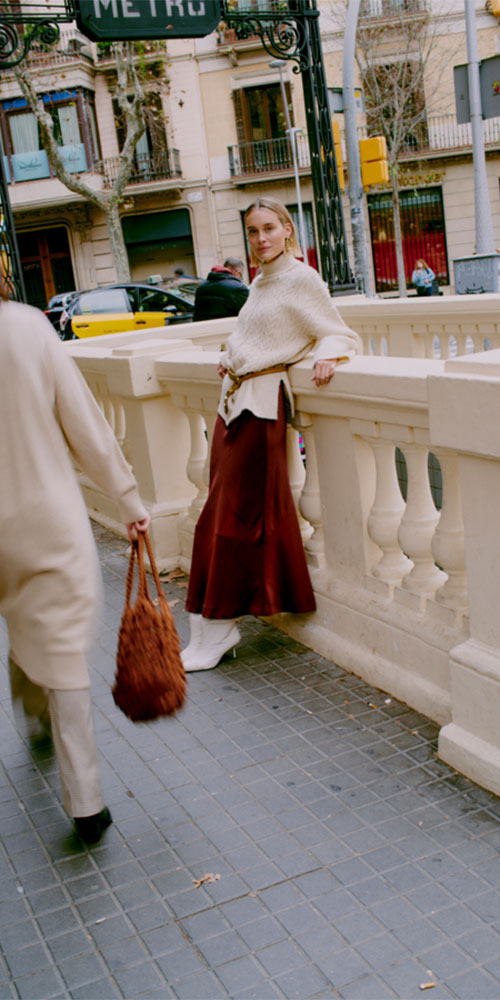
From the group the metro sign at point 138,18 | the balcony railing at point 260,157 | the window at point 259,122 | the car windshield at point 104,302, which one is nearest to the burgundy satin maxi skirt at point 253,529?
the metro sign at point 138,18

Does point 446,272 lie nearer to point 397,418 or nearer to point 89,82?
point 89,82

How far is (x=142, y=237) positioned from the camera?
3681 cm

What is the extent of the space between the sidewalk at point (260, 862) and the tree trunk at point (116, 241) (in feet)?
100

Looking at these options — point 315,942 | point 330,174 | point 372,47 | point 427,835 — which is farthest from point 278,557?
point 372,47

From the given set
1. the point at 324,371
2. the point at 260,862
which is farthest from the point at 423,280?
the point at 260,862

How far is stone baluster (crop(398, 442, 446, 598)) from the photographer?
3805 millimetres

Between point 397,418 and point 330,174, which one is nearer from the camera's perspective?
point 397,418

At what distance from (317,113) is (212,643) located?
8477mm

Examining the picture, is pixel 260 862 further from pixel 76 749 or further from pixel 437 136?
pixel 437 136

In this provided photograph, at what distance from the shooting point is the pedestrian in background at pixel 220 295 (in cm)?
858

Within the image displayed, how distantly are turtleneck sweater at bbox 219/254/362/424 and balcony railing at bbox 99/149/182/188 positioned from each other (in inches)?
1309

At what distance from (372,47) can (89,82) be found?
10.00m

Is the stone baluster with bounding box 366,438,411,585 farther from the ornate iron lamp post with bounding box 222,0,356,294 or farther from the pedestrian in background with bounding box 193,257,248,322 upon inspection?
the ornate iron lamp post with bounding box 222,0,356,294

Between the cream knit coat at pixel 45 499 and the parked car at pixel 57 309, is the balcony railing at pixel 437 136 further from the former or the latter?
the cream knit coat at pixel 45 499
